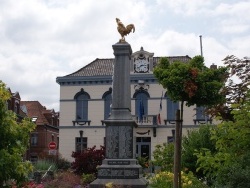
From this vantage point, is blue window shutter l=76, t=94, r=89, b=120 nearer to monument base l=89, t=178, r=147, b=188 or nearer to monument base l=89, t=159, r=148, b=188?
monument base l=89, t=159, r=148, b=188

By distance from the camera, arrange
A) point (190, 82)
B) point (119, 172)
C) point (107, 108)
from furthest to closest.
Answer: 1. point (107, 108)
2. point (119, 172)
3. point (190, 82)

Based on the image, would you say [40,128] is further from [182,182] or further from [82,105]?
[182,182]

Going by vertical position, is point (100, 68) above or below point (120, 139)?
above

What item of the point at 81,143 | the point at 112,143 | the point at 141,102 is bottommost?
the point at 112,143

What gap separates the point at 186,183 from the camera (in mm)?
14789

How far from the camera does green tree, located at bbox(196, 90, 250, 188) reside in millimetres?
9458

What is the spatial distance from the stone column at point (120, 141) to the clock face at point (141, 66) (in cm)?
2045

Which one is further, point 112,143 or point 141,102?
point 141,102

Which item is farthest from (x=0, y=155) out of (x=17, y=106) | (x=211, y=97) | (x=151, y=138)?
(x=17, y=106)

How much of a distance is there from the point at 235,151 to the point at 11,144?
4605 millimetres

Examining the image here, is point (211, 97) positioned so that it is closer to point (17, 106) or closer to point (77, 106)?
point (77, 106)

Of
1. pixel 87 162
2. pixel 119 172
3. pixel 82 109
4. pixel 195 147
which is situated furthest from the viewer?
pixel 82 109

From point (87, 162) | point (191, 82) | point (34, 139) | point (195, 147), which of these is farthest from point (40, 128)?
point (191, 82)

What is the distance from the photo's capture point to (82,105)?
40969 mm
